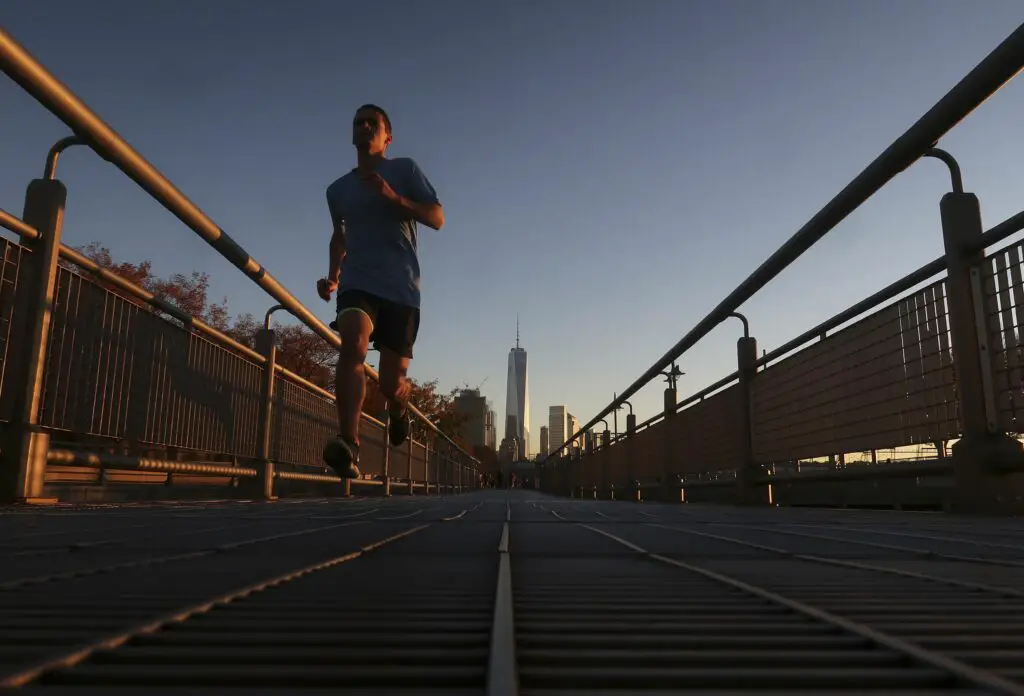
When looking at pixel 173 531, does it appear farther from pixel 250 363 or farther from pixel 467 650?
pixel 250 363

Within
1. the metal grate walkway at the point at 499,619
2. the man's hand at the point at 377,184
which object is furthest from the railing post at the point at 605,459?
the metal grate walkway at the point at 499,619

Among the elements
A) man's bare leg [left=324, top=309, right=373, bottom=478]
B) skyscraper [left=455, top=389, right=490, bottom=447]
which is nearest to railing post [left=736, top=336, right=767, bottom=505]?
man's bare leg [left=324, top=309, right=373, bottom=478]

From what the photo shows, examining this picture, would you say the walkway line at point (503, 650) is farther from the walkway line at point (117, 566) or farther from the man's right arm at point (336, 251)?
the man's right arm at point (336, 251)

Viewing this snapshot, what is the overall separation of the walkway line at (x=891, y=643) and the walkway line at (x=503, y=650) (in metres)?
0.39

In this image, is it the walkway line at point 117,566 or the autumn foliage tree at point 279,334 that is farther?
the autumn foliage tree at point 279,334

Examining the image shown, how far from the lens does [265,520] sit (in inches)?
118

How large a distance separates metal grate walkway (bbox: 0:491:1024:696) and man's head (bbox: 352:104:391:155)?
8.73 ft

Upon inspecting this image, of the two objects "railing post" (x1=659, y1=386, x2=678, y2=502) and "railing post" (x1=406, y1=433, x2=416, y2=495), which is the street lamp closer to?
"railing post" (x1=659, y1=386, x2=678, y2=502)

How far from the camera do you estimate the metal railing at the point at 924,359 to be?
3.26 m

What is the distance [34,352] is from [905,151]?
4155 mm

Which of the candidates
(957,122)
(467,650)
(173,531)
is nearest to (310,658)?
(467,650)

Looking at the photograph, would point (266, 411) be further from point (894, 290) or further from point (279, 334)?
point (279, 334)

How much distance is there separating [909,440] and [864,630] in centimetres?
332

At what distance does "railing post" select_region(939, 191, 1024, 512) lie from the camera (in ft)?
10.9
